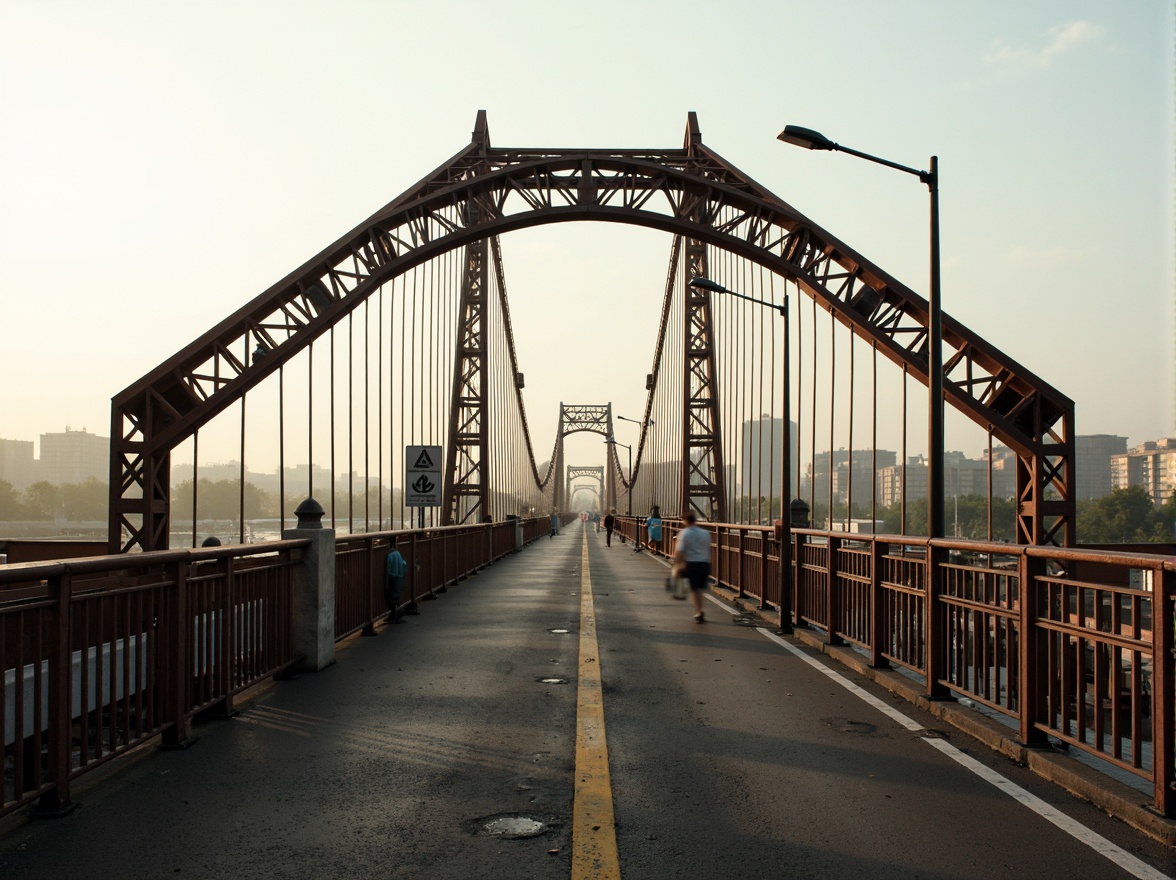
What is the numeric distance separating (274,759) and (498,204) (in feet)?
71.5

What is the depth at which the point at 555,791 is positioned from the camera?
17.5 ft

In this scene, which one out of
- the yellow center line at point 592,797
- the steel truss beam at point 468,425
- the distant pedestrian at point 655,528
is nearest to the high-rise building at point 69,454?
the steel truss beam at point 468,425

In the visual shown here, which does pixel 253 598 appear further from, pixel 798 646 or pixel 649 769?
pixel 798 646

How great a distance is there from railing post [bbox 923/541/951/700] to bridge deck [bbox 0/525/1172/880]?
0.29 meters

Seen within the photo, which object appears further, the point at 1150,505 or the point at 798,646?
the point at 1150,505

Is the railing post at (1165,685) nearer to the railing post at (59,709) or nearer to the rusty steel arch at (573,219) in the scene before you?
the railing post at (59,709)

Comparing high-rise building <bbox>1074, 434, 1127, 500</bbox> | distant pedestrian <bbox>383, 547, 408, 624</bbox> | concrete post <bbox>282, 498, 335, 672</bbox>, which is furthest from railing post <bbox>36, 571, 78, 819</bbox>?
high-rise building <bbox>1074, 434, 1127, 500</bbox>

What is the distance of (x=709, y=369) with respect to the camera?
1604 inches

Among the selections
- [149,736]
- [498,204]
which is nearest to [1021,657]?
[149,736]

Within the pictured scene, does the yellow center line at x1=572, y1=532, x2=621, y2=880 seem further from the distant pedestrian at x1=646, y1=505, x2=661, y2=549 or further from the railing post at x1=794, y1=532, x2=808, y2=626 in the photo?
the distant pedestrian at x1=646, y1=505, x2=661, y2=549

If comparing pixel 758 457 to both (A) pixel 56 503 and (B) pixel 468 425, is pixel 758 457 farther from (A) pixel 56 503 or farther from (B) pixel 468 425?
(A) pixel 56 503

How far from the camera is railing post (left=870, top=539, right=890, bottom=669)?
9469 millimetres

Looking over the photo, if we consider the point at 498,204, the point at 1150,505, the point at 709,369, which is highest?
the point at 498,204

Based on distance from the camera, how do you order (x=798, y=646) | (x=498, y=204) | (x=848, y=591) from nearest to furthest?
(x=848, y=591)
(x=798, y=646)
(x=498, y=204)
